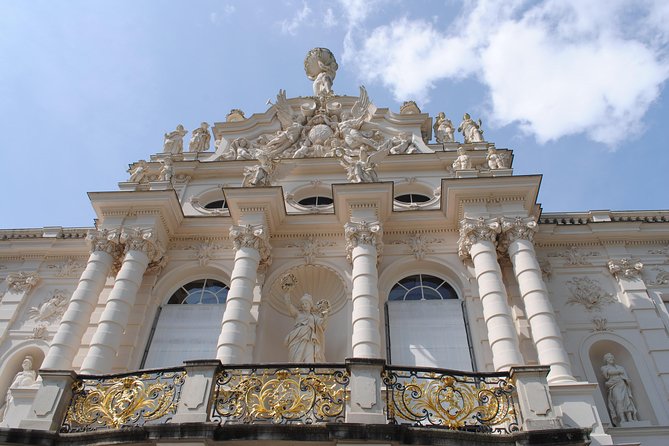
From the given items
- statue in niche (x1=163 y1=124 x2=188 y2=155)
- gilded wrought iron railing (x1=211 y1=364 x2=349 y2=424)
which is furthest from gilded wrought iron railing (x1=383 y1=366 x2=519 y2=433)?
statue in niche (x1=163 y1=124 x2=188 y2=155)

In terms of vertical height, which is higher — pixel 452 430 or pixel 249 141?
pixel 249 141

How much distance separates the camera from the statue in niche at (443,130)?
961 inches

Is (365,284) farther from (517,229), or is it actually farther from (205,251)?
(205,251)

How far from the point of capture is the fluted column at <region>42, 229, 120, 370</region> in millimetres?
14914

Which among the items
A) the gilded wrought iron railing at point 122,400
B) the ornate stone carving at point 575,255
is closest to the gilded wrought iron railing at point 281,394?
the gilded wrought iron railing at point 122,400

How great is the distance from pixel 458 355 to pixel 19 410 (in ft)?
36.5

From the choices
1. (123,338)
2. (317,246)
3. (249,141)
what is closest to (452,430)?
(317,246)

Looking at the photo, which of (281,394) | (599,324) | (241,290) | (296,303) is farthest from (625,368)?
(241,290)

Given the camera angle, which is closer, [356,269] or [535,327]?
[535,327]

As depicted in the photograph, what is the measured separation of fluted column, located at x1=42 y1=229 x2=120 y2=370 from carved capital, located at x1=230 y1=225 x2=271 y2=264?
12.3ft

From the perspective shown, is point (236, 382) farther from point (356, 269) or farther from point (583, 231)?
point (583, 231)

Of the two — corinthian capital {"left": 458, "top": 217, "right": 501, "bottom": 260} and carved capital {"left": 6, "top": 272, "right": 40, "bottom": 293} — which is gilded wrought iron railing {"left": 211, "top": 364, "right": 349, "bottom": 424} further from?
carved capital {"left": 6, "top": 272, "right": 40, "bottom": 293}

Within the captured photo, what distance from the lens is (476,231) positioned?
55.6 feet

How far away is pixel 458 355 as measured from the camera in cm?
1591
